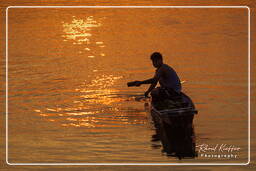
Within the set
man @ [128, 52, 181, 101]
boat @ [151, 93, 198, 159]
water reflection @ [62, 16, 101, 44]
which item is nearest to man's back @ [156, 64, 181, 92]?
man @ [128, 52, 181, 101]

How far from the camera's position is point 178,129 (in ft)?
55.5

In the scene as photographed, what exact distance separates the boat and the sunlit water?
9.4 inches

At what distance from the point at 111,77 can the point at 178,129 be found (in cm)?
680

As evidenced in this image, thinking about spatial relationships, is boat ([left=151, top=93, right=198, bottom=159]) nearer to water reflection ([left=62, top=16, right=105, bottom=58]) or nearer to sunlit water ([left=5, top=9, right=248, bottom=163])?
sunlit water ([left=5, top=9, right=248, bottom=163])

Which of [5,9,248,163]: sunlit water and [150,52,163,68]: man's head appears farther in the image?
[150,52,163,68]: man's head

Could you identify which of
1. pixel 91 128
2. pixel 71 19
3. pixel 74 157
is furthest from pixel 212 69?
pixel 71 19

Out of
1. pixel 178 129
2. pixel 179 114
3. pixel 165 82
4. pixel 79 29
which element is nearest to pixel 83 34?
pixel 79 29

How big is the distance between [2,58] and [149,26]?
8127mm

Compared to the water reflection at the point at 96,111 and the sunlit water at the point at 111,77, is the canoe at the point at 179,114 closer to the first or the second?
the sunlit water at the point at 111,77

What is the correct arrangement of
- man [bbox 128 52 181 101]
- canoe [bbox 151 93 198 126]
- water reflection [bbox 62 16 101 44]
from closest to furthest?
canoe [bbox 151 93 198 126], man [bbox 128 52 181 101], water reflection [bbox 62 16 101 44]

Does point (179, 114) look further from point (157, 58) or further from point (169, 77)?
point (157, 58)

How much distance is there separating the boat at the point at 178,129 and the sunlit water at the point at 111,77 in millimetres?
239

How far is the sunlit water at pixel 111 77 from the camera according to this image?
16594 mm

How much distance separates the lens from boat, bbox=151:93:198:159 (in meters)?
15.9
